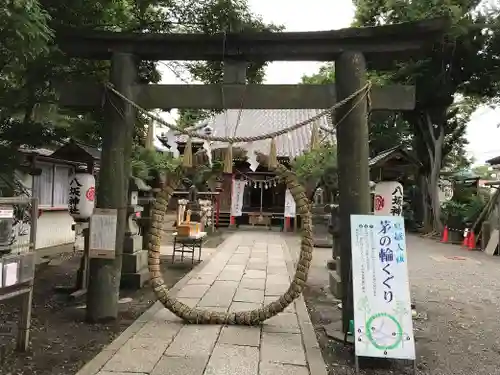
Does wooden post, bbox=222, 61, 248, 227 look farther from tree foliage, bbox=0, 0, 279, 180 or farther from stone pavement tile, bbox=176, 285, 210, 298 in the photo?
stone pavement tile, bbox=176, 285, 210, 298

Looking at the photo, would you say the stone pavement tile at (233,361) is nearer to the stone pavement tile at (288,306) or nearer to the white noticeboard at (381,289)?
the white noticeboard at (381,289)

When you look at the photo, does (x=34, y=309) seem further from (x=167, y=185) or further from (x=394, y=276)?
(x=394, y=276)

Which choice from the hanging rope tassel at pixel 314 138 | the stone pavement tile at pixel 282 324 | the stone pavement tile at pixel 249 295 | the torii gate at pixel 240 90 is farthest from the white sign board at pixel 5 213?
the stone pavement tile at pixel 249 295

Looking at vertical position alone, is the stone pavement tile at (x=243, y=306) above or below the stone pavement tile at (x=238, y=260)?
below

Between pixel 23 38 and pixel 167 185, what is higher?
pixel 23 38

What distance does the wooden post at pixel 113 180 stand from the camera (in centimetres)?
532

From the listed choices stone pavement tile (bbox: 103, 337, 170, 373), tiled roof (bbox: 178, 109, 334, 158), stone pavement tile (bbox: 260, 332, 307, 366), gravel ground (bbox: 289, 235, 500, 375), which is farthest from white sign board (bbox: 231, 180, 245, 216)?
stone pavement tile (bbox: 103, 337, 170, 373)

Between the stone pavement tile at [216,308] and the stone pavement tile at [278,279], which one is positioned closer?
the stone pavement tile at [216,308]

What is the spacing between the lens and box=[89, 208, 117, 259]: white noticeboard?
5.20 metres

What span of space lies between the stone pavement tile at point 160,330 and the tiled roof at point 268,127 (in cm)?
1504

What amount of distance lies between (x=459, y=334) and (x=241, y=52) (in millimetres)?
4697

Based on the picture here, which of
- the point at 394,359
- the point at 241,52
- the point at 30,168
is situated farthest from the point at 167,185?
the point at 30,168

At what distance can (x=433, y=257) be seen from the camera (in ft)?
44.8

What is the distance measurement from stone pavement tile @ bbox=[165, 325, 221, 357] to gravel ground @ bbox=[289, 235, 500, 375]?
4.09 feet
